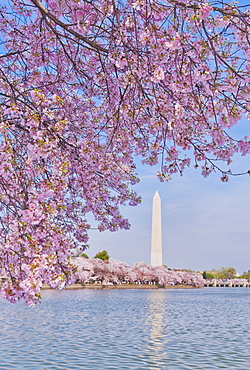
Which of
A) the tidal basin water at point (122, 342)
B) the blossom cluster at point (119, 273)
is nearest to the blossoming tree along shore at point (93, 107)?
the tidal basin water at point (122, 342)

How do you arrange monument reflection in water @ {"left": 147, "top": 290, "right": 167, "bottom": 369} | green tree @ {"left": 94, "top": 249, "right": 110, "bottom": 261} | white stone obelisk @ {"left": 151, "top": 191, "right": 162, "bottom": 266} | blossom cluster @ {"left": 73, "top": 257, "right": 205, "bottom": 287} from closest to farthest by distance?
monument reflection in water @ {"left": 147, "top": 290, "right": 167, "bottom": 369} < white stone obelisk @ {"left": 151, "top": 191, "right": 162, "bottom": 266} < blossom cluster @ {"left": 73, "top": 257, "right": 205, "bottom": 287} < green tree @ {"left": 94, "top": 249, "right": 110, "bottom": 261}

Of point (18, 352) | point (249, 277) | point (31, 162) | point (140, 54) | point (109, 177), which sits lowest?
point (18, 352)

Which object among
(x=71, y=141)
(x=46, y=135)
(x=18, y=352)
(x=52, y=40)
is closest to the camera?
(x=46, y=135)

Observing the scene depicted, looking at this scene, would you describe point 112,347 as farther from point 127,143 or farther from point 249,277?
point 249,277

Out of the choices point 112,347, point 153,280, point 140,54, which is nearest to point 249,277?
point 153,280

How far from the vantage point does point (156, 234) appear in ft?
210

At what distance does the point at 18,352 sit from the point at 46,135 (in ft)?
36.7

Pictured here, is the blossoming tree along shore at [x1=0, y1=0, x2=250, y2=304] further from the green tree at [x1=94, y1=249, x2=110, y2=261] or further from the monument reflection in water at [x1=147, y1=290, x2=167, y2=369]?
the green tree at [x1=94, y1=249, x2=110, y2=261]

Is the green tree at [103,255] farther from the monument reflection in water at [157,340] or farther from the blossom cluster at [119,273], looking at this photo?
the monument reflection in water at [157,340]

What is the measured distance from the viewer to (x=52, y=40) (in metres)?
7.82

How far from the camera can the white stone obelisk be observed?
61903 mm

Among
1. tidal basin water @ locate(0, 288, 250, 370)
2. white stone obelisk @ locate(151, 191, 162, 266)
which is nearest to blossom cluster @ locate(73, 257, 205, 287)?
white stone obelisk @ locate(151, 191, 162, 266)

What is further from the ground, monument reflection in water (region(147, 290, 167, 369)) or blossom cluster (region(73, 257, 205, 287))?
blossom cluster (region(73, 257, 205, 287))

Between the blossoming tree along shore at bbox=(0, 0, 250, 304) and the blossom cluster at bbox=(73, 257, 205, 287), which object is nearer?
the blossoming tree along shore at bbox=(0, 0, 250, 304)
